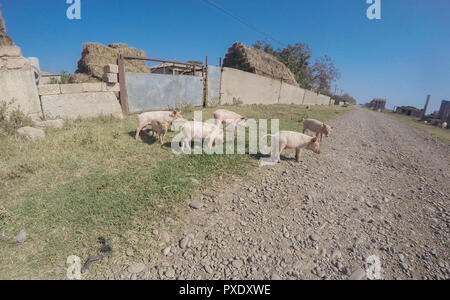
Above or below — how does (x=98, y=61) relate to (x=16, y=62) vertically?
above

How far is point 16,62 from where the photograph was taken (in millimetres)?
5883

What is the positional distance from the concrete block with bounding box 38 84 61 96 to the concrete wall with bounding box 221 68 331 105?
374 inches

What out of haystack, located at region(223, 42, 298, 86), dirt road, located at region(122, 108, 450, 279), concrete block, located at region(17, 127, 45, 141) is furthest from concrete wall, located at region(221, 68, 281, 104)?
dirt road, located at region(122, 108, 450, 279)

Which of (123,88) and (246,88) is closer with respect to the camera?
(123,88)

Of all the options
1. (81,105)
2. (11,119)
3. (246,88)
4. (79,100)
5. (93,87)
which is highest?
(246,88)

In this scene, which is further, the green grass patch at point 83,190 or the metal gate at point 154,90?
the metal gate at point 154,90

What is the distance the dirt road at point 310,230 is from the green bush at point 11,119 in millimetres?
6231

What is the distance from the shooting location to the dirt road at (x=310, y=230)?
2.13m

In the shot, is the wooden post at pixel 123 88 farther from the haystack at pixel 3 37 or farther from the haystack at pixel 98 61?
the haystack at pixel 3 37

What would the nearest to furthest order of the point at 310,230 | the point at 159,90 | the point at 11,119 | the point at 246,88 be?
the point at 310,230, the point at 11,119, the point at 159,90, the point at 246,88

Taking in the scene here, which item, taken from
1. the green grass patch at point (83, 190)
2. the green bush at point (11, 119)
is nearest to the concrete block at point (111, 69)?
the green bush at point (11, 119)

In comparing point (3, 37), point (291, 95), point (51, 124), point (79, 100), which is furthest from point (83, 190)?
point (291, 95)

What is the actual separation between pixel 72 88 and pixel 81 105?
0.65m

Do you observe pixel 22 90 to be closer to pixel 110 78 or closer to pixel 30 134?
pixel 30 134
